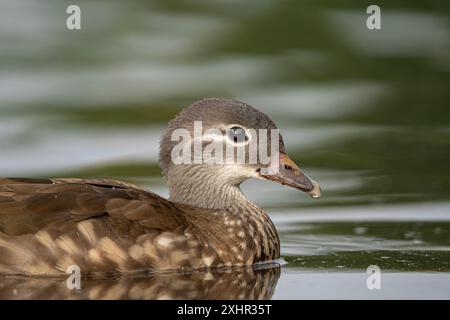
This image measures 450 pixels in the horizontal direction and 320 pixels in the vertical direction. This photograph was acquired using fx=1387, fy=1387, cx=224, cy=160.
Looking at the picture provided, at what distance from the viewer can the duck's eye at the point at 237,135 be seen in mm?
12773

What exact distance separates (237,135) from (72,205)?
5.91ft

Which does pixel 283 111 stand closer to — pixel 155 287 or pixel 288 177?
pixel 288 177

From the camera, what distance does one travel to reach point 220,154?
12906 millimetres

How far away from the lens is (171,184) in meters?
13.0

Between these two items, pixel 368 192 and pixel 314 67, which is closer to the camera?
pixel 368 192

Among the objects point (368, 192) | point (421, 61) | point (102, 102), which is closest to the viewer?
point (368, 192)

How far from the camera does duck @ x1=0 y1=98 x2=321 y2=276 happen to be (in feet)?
38.3

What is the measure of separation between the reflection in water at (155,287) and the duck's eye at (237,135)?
4.40 feet

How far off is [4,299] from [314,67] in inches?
334

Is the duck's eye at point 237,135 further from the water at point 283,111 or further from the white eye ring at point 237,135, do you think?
the water at point 283,111

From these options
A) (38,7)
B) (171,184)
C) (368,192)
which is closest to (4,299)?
(171,184)

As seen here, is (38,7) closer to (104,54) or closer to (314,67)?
(104,54)

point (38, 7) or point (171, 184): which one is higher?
point (38, 7)

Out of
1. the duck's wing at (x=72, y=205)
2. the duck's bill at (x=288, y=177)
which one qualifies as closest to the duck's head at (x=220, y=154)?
the duck's bill at (x=288, y=177)
